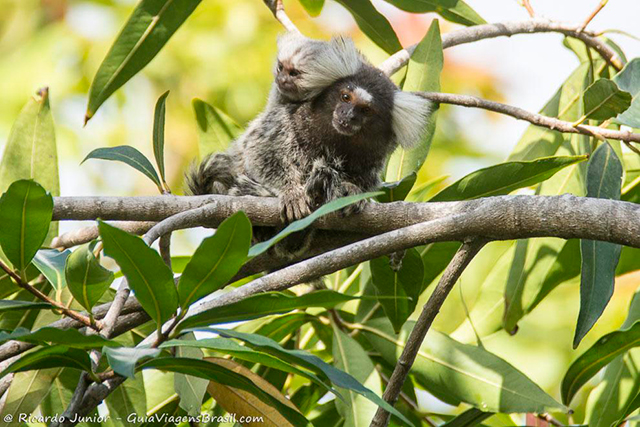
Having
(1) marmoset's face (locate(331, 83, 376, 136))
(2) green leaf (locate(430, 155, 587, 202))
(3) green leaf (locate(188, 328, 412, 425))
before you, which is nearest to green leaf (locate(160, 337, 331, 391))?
(3) green leaf (locate(188, 328, 412, 425))

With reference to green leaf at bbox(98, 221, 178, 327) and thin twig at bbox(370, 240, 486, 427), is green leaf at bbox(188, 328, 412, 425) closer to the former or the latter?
green leaf at bbox(98, 221, 178, 327)

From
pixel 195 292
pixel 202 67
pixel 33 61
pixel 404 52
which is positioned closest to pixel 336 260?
pixel 195 292

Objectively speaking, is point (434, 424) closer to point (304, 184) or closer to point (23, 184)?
point (304, 184)

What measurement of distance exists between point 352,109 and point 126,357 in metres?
1.48

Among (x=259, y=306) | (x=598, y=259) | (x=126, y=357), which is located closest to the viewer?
(x=126, y=357)

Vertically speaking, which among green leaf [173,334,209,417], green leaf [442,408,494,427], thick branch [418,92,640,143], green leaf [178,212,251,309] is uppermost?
thick branch [418,92,640,143]

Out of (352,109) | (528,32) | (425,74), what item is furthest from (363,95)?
(528,32)

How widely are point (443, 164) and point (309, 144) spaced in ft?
13.7

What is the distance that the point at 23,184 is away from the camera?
1.61m

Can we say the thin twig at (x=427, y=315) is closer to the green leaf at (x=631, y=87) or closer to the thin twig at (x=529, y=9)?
the green leaf at (x=631, y=87)

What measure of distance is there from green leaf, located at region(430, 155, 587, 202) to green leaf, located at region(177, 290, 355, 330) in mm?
753

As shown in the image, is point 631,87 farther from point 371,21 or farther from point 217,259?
point 217,259

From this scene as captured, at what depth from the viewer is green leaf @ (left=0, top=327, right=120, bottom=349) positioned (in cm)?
141

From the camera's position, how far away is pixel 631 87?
2.31 meters
